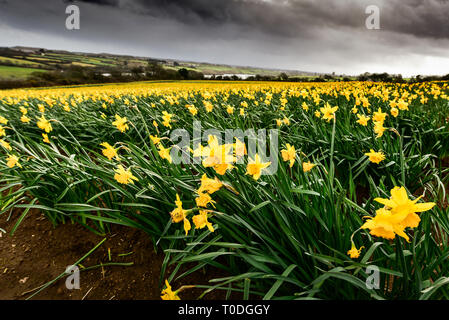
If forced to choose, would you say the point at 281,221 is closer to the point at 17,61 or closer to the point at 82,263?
the point at 82,263

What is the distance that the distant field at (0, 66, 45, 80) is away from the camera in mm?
29852

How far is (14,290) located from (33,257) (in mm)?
292

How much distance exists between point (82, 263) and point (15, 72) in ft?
143

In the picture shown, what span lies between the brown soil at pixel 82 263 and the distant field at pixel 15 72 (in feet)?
124

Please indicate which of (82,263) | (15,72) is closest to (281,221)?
(82,263)

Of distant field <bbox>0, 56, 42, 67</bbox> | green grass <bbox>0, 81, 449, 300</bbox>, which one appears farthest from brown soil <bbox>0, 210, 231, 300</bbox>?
distant field <bbox>0, 56, 42, 67</bbox>

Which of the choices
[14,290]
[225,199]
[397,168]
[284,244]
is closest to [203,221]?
[225,199]

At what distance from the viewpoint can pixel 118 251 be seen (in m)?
1.81

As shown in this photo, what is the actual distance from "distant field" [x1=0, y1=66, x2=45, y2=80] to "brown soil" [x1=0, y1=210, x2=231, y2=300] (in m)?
37.9

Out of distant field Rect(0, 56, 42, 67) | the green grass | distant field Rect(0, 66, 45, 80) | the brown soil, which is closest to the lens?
the green grass

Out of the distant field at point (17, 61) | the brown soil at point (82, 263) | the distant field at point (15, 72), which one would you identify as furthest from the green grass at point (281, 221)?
the distant field at point (17, 61)

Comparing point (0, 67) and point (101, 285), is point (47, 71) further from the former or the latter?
point (101, 285)

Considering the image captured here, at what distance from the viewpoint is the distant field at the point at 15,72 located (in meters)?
29.9

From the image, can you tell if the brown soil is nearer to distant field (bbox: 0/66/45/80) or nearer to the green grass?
the green grass
